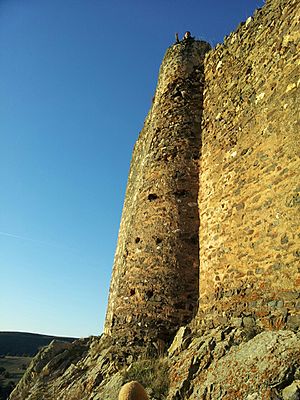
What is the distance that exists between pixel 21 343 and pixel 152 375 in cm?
5937

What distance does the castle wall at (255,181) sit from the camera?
5.62 metres

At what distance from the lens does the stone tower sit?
7518 mm

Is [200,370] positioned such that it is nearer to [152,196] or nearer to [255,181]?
[255,181]

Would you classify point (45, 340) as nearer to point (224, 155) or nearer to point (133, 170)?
point (133, 170)

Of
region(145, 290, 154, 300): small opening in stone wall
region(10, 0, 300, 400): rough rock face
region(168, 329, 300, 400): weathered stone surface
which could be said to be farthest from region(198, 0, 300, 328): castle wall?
region(145, 290, 154, 300): small opening in stone wall

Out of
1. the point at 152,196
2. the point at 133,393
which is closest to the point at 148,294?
the point at 152,196

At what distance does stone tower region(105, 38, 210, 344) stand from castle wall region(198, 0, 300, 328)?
36cm

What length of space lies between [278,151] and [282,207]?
995 mm

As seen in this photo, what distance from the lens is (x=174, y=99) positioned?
9602 millimetres

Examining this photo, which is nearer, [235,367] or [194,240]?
[235,367]

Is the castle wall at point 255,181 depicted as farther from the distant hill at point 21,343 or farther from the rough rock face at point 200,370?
the distant hill at point 21,343

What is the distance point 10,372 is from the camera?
126 ft

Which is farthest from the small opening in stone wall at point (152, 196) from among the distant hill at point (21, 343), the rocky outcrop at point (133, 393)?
the distant hill at point (21, 343)

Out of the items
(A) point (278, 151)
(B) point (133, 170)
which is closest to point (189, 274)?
(A) point (278, 151)
